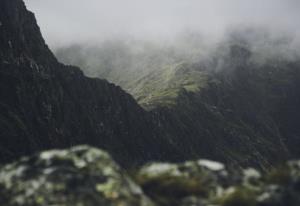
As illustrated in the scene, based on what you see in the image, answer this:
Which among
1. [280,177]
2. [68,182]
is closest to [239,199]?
[280,177]

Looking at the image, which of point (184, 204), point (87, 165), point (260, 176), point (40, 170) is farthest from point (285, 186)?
point (40, 170)

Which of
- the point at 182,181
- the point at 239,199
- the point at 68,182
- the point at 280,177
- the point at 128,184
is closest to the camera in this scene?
the point at 68,182

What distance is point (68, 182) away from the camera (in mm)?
26422

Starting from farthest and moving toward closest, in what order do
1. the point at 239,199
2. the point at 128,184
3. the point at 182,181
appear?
the point at 182,181 < the point at 128,184 < the point at 239,199

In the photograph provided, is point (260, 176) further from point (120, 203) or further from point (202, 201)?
point (120, 203)

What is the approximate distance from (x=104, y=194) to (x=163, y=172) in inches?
186

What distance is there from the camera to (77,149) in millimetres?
28828

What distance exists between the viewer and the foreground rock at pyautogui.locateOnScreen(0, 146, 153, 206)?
84.3 ft

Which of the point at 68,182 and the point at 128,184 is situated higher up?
the point at 128,184

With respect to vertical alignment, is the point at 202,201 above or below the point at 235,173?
below

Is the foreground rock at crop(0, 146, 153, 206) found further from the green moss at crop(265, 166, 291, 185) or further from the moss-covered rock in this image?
the green moss at crop(265, 166, 291, 185)

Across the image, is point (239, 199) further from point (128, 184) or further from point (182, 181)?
point (128, 184)

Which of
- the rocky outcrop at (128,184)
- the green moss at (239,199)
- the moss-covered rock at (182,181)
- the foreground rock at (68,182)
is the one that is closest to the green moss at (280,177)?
the rocky outcrop at (128,184)

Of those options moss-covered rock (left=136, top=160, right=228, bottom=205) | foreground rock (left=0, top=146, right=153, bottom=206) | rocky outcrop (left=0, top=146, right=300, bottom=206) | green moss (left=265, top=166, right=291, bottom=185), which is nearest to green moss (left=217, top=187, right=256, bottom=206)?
rocky outcrop (left=0, top=146, right=300, bottom=206)
